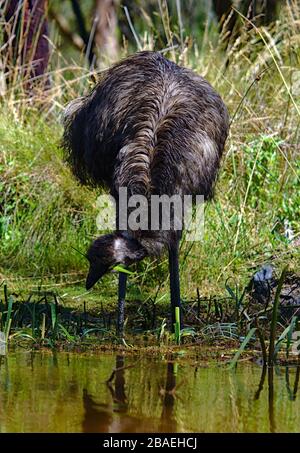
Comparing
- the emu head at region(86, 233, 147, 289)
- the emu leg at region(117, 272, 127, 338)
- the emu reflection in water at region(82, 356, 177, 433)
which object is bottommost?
the emu reflection in water at region(82, 356, 177, 433)

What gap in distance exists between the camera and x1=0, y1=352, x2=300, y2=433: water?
12.6 ft

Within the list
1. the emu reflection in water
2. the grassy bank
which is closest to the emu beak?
the emu reflection in water

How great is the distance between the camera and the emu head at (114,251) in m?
5.43

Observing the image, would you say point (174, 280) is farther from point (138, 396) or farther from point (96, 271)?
point (138, 396)

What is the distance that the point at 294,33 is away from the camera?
9.22m

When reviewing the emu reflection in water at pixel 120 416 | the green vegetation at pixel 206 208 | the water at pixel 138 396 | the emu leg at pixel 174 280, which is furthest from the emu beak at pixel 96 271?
the green vegetation at pixel 206 208

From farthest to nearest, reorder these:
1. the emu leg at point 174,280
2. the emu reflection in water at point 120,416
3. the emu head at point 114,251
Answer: the emu leg at point 174,280, the emu head at point 114,251, the emu reflection in water at point 120,416

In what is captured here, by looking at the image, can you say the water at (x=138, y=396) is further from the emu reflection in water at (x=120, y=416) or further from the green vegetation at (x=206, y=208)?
the green vegetation at (x=206, y=208)

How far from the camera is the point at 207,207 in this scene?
25.7 feet

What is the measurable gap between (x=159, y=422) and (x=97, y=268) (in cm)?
180

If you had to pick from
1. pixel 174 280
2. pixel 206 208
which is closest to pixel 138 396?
pixel 174 280

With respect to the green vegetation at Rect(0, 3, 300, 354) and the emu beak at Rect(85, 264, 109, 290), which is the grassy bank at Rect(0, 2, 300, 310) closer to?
the green vegetation at Rect(0, 3, 300, 354)

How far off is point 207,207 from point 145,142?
7.15 feet
